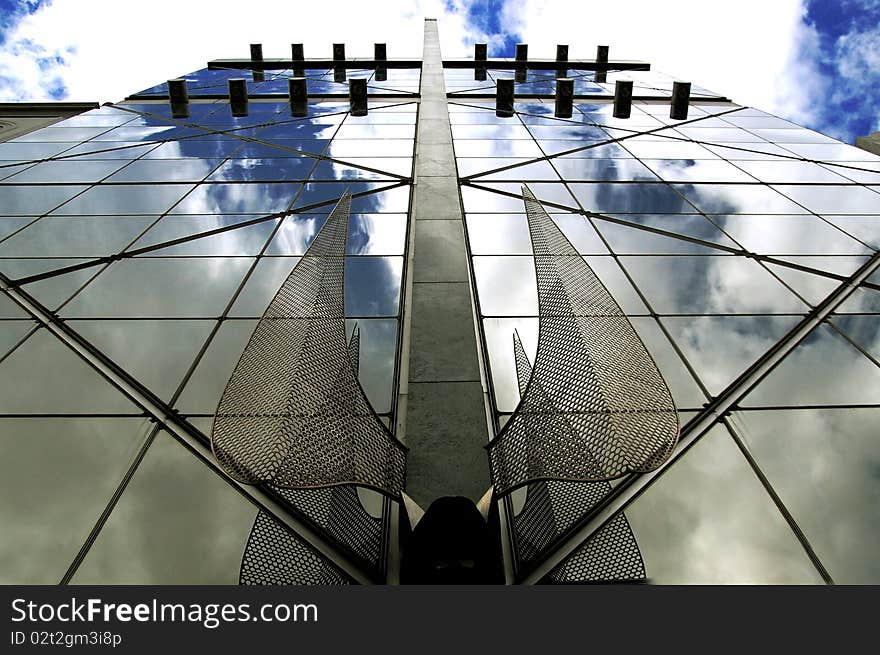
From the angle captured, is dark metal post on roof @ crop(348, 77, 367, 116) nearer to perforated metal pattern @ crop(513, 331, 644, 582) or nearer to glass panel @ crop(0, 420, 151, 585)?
glass panel @ crop(0, 420, 151, 585)

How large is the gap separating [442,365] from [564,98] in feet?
62.2

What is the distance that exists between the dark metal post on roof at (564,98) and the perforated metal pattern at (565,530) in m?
20.2

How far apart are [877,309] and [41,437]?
14.5 metres

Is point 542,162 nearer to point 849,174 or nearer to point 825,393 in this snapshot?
point 849,174

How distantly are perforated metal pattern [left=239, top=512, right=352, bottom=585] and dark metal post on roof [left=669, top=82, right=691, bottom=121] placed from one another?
2357 cm

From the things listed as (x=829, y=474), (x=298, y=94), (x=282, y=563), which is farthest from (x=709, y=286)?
(x=298, y=94)

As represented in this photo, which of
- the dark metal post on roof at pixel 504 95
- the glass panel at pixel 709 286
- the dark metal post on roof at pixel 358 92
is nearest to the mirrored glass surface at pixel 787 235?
the glass panel at pixel 709 286

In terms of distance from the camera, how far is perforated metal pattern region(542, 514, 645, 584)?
19.9ft

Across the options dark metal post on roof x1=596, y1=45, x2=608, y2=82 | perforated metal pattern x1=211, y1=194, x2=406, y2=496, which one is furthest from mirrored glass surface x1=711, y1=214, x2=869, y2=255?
dark metal post on roof x1=596, y1=45, x2=608, y2=82

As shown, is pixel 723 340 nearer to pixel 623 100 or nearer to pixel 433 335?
pixel 433 335

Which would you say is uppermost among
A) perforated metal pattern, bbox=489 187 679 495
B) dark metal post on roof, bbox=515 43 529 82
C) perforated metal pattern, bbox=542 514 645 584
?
dark metal post on roof, bbox=515 43 529 82

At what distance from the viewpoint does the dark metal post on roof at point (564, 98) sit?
76.6 ft

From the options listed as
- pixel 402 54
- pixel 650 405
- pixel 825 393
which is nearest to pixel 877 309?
pixel 825 393

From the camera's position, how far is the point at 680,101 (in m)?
23.3
